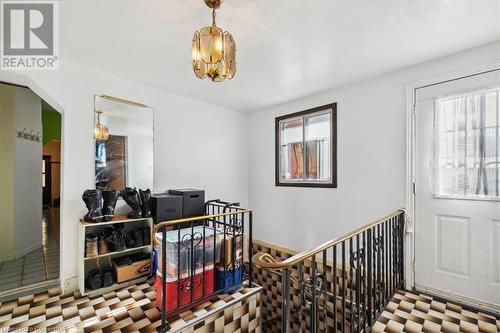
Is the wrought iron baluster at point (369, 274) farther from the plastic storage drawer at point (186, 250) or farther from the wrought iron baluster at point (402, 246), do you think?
the plastic storage drawer at point (186, 250)

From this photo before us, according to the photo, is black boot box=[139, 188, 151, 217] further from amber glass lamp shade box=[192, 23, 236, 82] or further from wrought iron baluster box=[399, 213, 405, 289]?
wrought iron baluster box=[399, 213, 405, 289]

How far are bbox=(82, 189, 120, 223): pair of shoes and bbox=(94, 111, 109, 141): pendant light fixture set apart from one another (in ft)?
2.18

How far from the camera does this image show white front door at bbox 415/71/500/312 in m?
2.07

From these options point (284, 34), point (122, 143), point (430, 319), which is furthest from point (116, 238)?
point (430, 319)

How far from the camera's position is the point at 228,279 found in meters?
2.42

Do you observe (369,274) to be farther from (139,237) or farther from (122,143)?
(122,143)

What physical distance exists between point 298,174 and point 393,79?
1.82 metres

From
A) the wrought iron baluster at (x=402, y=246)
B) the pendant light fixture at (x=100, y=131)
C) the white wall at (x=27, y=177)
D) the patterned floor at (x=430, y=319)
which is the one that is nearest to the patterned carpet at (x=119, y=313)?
the patterned floor at (x=430, y=319)

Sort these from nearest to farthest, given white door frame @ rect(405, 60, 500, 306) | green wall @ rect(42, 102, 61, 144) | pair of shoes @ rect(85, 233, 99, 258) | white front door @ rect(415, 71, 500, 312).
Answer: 1. white front door @ rect(415, 71, 500, 312)
2. pair of shoes @ rect(85, 233, 99, 258)
3. white door frame @ rect(405, 60, 500, 306)
4. green wall @ rect(42, 102, 61, 144)

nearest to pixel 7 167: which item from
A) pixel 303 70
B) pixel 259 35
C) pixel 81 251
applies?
pixel 81 251

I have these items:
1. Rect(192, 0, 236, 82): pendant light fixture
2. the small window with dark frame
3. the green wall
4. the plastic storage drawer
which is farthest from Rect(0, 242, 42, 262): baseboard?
the small window with dark frame

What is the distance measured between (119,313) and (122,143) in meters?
1.87

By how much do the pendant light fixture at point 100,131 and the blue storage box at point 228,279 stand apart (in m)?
2.03

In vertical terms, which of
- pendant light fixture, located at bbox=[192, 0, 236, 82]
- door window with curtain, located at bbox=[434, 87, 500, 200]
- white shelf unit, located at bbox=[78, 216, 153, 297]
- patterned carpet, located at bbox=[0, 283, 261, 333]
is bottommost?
patterned carpet, located at bbox=[0, 283, 261, 333]
